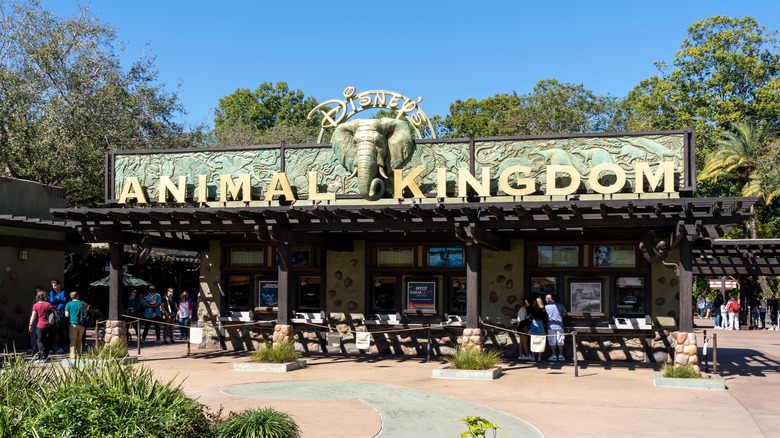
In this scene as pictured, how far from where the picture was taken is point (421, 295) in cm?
2045

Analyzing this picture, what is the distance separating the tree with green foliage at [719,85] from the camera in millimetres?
46688

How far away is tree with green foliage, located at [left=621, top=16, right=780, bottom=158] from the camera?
153ft

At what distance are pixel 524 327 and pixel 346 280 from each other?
4604 mm

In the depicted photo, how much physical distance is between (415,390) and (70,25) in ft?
Answer: 83.6

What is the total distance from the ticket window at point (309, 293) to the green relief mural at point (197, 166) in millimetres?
2557

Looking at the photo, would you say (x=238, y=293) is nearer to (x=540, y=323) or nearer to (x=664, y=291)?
(x=540, y=323)

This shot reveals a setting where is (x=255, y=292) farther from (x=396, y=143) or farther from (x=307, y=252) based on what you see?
(x=396, y=143)

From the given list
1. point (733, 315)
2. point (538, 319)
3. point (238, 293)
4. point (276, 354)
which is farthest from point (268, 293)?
point (733, 315)

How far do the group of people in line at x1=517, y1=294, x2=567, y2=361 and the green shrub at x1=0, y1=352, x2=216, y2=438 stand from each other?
10.6 metres

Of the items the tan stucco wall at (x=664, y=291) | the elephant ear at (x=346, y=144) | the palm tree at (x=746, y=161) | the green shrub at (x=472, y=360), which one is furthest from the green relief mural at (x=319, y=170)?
the palm tree at (x=746, y=161)

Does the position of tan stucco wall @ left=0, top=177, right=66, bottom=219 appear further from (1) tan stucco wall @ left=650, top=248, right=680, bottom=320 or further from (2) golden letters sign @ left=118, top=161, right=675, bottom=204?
(1) tan stucco wall @ left=650, top=248, right=680, bottom=320

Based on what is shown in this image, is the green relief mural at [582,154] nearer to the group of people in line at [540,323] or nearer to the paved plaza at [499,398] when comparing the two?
the group of people in line at [540,323]

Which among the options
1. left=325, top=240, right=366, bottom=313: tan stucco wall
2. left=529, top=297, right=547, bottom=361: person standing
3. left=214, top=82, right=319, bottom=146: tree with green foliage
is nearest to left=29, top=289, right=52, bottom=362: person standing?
left=325, top=240, right=366, bottom=313: tan stucco wall

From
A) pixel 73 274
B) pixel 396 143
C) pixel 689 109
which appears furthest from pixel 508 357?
pixel 689 109
